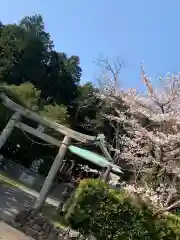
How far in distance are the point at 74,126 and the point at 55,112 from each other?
579cm

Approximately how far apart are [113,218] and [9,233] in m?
2.63

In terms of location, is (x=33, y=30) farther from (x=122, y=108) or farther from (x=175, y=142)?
(x=175, y=142)

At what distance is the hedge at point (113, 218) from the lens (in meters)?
8.40

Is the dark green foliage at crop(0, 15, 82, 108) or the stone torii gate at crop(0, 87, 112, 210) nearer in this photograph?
the stone torii gate at crop(0, 87, 112, 210)

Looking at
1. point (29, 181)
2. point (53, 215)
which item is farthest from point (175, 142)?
point (29, 181)

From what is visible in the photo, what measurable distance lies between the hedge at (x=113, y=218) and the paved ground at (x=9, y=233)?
4.34 ft

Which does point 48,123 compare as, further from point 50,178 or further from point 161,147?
point 161,147

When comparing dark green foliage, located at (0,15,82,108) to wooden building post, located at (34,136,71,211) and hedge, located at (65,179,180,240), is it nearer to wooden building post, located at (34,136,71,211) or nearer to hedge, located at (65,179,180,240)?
wooden building post, located at (34,136,71,211)

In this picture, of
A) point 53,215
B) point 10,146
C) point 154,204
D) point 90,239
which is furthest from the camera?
point 10,146

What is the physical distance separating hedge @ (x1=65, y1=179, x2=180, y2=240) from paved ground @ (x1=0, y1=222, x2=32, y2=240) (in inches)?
52.1

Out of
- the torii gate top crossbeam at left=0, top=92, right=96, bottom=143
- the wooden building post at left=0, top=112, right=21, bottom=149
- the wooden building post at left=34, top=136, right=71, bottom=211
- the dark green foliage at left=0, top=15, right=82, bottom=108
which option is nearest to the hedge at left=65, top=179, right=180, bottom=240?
the wooden building post at left=34, top=136, right=71, bottom=211

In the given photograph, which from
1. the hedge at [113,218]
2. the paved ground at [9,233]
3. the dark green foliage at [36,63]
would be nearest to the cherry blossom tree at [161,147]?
the hedge at [113,218]

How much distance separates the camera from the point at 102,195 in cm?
858

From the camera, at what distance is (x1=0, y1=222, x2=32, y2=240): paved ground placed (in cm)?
796
